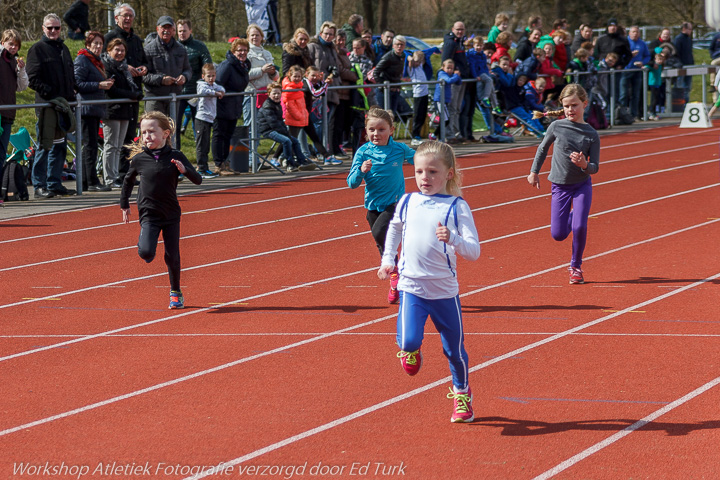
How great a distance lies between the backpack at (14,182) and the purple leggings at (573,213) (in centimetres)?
805

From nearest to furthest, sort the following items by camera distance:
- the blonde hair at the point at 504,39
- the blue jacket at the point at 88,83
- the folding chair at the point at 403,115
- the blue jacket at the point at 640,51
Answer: the blue jacket at the point at 88,83 → the folding chair at the point at 403,115 → the blonde hair at the point at 504,39 → the blue jacket at the point at 640,51

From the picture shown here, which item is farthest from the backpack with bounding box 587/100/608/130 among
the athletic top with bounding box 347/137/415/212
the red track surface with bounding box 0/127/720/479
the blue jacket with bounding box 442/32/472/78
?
the athletic top with bounding box 347/137/415/212

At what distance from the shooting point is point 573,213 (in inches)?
386

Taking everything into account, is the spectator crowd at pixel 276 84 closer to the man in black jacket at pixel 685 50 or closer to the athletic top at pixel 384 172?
the man in black jacket at pixel 685 50

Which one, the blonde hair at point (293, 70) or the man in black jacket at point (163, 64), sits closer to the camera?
the man in black jacket at point (163, 64)

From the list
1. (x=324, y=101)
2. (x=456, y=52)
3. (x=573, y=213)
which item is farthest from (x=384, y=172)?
(x=456, y=52)

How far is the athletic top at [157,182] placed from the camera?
889 centimetres

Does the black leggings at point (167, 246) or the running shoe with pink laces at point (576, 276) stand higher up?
the black leggings at point (167, 246)

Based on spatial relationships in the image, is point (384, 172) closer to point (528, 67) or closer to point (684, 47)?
point (528, 67)

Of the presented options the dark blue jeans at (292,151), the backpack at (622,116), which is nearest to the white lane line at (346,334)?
the dark blue jeans at (292,151)

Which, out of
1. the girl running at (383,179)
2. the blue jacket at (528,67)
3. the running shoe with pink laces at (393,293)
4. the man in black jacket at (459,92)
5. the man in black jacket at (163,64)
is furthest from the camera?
the blue jacket at (528,67)

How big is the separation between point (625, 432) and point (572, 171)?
175 inches

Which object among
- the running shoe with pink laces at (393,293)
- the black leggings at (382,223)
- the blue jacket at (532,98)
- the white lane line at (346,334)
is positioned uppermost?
the blue jacket at (532,98)

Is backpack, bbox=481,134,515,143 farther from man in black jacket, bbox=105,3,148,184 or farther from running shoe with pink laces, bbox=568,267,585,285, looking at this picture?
running shoe with pink laces, bbox=568,267,585,285
